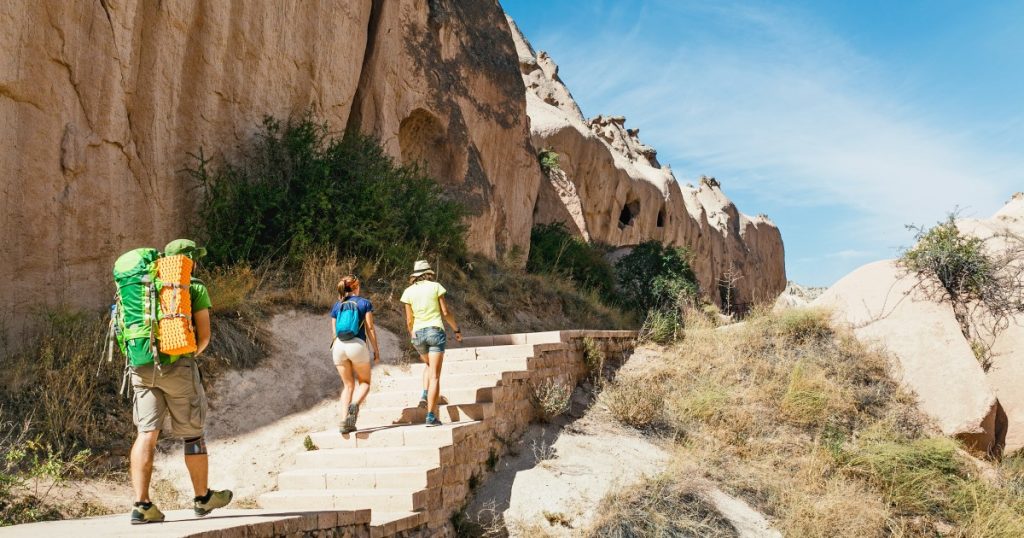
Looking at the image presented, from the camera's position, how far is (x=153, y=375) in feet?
15.7

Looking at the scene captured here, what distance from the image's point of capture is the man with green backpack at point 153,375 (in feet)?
15.6

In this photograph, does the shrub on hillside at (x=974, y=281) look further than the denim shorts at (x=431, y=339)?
Yes

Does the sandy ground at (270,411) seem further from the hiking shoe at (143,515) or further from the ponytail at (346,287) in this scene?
the hiking shoe at (143,515)

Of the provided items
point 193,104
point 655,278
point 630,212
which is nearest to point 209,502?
point 193,104

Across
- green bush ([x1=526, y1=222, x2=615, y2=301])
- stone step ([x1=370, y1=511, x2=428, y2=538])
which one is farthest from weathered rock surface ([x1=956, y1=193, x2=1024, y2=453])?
stone step ([x1=370, y1=511, x2=428, y2=538])

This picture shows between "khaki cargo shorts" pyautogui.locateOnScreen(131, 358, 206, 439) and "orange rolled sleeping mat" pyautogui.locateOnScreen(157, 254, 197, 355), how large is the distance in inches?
5.3

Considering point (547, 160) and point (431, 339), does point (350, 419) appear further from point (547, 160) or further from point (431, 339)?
point (547, 160)

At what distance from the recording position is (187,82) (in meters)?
10.3

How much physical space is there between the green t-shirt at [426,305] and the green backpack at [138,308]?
3013 millimetres

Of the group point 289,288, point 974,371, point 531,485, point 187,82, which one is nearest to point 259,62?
point 187,82

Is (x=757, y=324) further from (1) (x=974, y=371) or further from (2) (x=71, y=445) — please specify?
(2) (x=71, y=445)

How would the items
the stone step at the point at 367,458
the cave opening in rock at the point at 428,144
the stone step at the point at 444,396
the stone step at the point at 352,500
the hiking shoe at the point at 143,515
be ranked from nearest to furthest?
the hiking shoe at the point at 143,515 → the stone step at the point at 352,500 → the stone step at the point at 367,458 → the stone step at the point at 444,396 → the cave opening in rock at the point at 428,144

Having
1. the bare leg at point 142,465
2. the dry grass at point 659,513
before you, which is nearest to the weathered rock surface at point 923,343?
the dry grass at point 659,513

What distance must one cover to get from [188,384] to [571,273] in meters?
13.6
